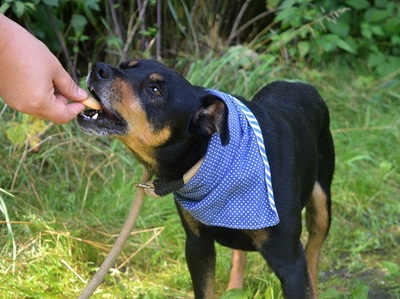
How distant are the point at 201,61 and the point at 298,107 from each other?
2.96m

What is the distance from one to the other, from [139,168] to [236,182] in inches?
96.6

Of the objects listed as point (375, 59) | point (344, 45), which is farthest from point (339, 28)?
point (375, 59)

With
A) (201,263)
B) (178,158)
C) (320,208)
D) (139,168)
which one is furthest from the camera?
(139,168)

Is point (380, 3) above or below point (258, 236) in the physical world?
below

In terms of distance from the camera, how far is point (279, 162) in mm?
3857

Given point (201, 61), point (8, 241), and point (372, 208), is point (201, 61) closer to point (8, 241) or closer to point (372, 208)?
point (372, 208)

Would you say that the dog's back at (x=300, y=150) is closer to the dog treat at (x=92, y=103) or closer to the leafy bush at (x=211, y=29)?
the dog treat at (x=92, y=103)

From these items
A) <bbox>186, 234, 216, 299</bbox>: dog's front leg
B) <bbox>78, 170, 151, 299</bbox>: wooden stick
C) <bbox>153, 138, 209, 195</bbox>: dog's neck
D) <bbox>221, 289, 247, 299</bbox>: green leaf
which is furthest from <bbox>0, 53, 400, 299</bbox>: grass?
<bbox>153, 138, 209, 195</bbox>: dog's neck

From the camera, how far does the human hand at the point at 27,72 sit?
2.94 m

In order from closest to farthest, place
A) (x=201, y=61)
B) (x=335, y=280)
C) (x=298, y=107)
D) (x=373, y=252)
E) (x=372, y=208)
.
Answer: (x=298, y=107) < (x=335, y=280) < (x=373, y=252) < (x=372, y=208) < (x=201, y=61)

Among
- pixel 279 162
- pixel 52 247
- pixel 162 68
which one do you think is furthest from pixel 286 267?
pixel 52 247

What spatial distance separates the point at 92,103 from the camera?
3.42m

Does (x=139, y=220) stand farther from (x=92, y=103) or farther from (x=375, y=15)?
(x=375, y=15)

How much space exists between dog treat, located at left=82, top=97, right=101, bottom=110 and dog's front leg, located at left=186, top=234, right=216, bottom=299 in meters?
1.04
